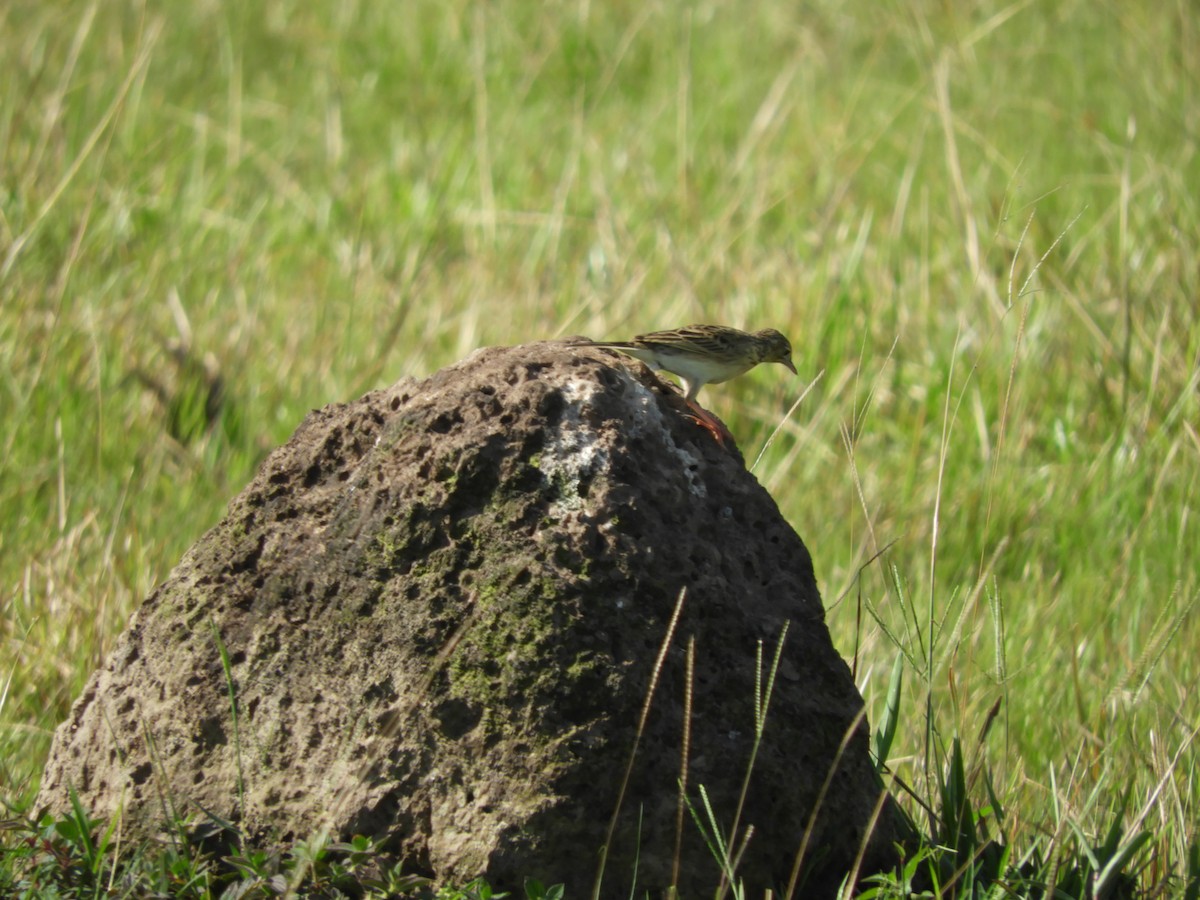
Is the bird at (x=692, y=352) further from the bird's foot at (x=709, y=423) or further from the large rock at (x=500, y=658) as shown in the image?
the large rock at (x=500, y=658)

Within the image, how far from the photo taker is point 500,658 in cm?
281

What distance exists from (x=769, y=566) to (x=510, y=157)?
662cm

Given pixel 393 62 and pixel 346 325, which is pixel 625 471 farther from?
pixel 393 62

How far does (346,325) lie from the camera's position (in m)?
6.68

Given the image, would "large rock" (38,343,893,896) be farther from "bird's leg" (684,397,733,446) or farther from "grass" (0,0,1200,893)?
"grass" (0,0,1200,893)

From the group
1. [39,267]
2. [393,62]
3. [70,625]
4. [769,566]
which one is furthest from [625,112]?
[769,566]

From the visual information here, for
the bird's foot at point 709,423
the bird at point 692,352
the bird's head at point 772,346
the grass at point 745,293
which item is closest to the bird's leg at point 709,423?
the bird's foot at point 709,423

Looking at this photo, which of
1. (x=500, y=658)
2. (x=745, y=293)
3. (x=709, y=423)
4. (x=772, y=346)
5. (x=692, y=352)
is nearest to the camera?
(x=500, y=658)

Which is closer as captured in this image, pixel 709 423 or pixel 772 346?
pixel 709 423

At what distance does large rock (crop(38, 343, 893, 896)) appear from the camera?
278 cm

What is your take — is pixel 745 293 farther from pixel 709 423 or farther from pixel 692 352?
pixel 709 423

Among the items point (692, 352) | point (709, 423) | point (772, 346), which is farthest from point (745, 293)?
point (709, 423)

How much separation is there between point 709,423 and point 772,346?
4.73ft

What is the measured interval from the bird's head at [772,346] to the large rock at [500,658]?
140cm
